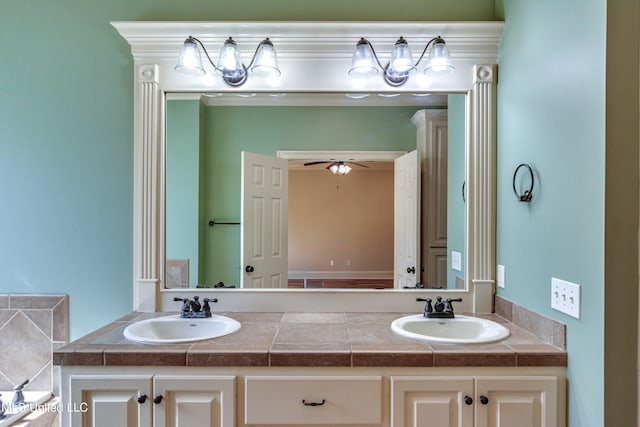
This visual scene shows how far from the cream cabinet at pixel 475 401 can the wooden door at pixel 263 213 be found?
0.86 m

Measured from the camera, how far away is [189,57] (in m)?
1.73

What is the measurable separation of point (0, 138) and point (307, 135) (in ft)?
5.22

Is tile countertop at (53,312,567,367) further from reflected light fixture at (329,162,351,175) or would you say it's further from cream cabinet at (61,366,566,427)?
reflected light fixture at (329,162,351,175)

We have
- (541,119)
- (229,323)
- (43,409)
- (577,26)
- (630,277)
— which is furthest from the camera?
(43,409)

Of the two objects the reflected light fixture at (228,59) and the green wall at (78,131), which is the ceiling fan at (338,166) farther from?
the green wall at (78,131)

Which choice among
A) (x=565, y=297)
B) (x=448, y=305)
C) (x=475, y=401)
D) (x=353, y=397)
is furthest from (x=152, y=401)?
(x=565, y=297)

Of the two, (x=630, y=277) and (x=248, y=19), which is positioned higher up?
(x=248, y=19)

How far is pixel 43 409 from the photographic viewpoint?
1736mm

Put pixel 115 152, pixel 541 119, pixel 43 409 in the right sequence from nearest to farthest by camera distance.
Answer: pixel 541 119 < pixel 43 409 < pixel 115 152

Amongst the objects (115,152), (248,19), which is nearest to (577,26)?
(248,19)

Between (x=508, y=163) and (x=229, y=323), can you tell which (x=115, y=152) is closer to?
(x=229, y=323)

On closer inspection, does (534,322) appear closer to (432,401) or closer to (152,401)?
(432,401)

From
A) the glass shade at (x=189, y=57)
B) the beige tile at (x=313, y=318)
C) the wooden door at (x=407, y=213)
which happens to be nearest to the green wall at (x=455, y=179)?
the wooden door at (x=407, y=213)

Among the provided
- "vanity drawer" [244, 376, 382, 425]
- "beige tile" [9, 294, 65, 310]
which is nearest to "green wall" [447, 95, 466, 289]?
"vanity drawer" [244, 376, 382, 425]
